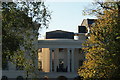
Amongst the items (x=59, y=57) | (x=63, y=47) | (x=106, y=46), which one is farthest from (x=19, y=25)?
(x=59, y=57)

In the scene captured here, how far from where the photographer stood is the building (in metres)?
37.3

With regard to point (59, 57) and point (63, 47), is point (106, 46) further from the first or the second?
point (59, 57)

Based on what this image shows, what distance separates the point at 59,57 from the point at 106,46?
3053 cm

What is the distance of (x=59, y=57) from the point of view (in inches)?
1838

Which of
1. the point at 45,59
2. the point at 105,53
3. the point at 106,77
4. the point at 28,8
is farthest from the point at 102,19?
the point at 45,59

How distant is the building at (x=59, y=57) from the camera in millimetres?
37312

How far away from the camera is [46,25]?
62.2 feet

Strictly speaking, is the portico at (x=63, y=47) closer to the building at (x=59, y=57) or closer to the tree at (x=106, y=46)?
the building at (x=59, y=57)

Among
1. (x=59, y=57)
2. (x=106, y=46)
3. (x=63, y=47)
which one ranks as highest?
(x=106, y=46)

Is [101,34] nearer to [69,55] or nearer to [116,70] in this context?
[116,70]

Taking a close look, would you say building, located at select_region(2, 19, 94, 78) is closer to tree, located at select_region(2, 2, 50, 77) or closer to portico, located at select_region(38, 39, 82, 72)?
portico, located at select_region(38, 39, 82, 72)

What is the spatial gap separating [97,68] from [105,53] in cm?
122

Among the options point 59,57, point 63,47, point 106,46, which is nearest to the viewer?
point 106,46

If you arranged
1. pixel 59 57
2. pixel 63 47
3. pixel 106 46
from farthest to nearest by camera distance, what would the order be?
pixel 59 57, pixel 63 47, pixel 106 46
